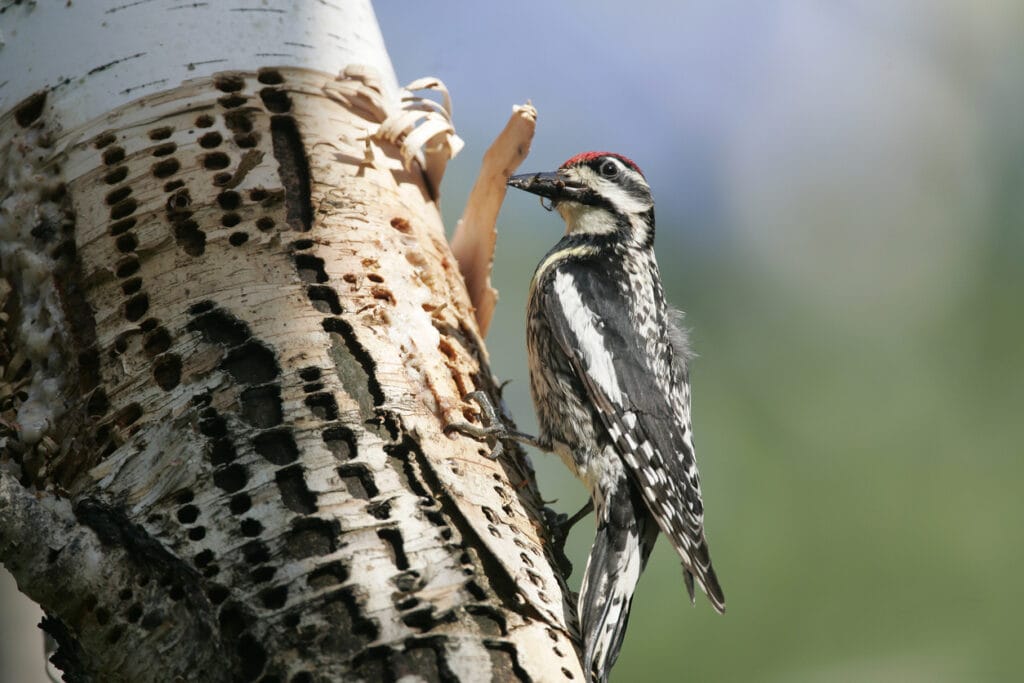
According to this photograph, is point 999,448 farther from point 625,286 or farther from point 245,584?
point 245,584

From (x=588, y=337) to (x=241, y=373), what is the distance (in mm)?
1319

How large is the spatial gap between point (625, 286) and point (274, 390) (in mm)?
1637

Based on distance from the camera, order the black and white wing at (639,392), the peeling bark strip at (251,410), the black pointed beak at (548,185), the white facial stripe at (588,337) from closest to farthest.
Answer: the peeling bark strip at (251,410)
the black and white wing at (639,392)
the white facial stripe at (588,337)
the black pointed beak at (548,185)

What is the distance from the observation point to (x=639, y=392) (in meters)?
2.94

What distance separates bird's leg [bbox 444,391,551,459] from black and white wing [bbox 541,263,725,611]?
0.44 m

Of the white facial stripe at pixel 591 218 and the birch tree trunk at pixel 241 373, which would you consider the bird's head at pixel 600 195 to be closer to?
the white facial stripe at pixel 591 218

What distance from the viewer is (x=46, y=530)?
164 cm

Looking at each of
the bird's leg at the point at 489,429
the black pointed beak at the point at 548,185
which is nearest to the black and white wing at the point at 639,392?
the black pointed beak at the point at 548,185

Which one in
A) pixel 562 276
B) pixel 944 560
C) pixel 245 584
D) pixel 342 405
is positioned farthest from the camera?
pixel 944 560

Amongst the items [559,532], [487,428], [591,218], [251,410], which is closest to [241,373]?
[251,410]

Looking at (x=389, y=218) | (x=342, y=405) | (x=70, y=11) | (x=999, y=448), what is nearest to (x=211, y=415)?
(x=342, y=405)

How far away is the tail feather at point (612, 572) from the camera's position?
6.91ft

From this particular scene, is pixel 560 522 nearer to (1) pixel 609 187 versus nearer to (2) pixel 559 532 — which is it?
(2) pixel 559 532

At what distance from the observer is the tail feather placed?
211 centimetres
